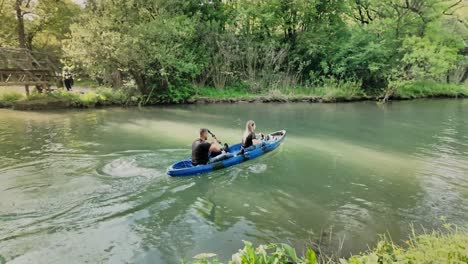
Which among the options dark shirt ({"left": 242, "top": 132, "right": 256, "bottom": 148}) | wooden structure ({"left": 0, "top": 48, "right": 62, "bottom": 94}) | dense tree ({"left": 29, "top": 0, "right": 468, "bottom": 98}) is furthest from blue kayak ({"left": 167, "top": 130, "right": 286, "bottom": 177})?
wooden structure ({"left": 0, "top": 48, "right": 62, "bottom": 94})

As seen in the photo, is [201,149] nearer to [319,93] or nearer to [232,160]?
[232,160]

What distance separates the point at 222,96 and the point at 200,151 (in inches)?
602

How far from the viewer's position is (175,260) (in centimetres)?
521

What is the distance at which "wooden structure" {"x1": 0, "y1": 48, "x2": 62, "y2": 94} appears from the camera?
60.6 ft

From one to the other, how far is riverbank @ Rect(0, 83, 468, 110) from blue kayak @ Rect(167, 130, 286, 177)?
11.5 meters

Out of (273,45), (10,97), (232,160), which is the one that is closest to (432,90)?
(273,45)

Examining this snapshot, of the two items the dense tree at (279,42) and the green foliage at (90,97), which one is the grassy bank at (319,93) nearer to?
the dense tree at (279,42)

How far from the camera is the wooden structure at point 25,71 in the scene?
1848cm

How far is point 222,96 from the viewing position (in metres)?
23.9

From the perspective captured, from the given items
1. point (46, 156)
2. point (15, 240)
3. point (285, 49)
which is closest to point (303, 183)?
point (15, 240)

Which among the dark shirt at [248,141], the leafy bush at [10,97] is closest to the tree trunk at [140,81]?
the leafy bush at [10,97]

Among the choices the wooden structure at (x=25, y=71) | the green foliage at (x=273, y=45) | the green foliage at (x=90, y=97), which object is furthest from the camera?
the green foliage at (x=273, y=45)

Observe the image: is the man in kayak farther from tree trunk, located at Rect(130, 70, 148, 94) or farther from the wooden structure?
the wooden structure

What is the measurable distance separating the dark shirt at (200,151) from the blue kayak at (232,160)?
0.17 meters
